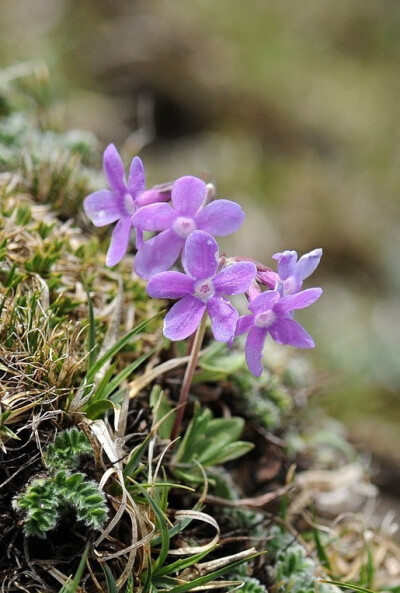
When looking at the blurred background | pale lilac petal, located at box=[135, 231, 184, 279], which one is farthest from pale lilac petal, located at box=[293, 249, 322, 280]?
the blurred background

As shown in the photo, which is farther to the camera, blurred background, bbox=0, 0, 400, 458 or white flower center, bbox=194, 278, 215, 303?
blurred background, bbox=0, 0, 400, 458

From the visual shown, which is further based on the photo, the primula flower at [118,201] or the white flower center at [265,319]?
the primula flower at [118,201]

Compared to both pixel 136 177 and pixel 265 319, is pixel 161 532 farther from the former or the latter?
pixel 136 177

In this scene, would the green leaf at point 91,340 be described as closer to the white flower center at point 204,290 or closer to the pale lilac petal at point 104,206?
the pale lilac petal at point 104,206

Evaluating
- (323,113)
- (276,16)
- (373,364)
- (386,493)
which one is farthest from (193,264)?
(276,16)

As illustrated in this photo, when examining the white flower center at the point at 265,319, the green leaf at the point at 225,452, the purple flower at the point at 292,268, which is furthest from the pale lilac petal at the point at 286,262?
the green leaf at the point at 225,452

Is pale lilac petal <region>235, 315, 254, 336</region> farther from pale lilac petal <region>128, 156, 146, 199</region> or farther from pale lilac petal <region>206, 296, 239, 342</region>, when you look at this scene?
pale lilac petal <region>128, 156, 146, 199</region>
